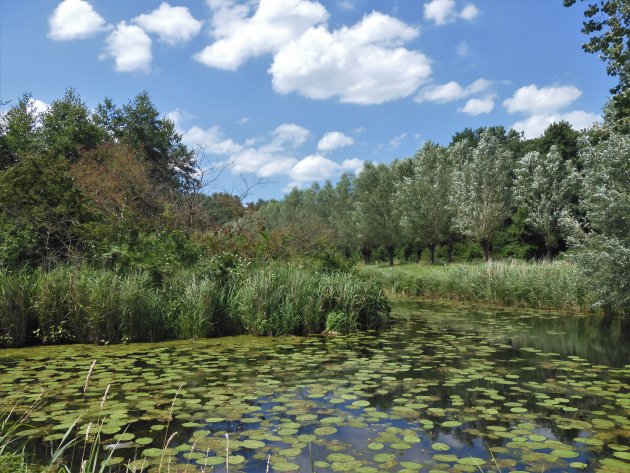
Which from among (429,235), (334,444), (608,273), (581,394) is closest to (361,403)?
(334,444)

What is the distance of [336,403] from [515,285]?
12.3 meters

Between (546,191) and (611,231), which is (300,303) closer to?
(611,231)

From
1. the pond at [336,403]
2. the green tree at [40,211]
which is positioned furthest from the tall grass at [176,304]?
the green tree at [40,211]

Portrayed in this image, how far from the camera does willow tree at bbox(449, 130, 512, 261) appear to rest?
2934 cm

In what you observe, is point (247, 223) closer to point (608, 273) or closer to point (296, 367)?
point (296, 367)

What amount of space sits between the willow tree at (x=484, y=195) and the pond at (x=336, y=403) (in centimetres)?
2022

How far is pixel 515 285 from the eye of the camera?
1588 cm

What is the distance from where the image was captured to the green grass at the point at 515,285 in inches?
572

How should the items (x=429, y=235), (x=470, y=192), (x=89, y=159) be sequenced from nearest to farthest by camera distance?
(x=89, y=159) < (x=470, y=192) < (x=429, y=235)

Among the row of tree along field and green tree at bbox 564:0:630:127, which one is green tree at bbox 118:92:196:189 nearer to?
the row of tree along field

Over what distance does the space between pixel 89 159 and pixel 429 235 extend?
22461 millimetres

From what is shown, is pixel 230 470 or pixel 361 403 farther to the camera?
pixel 361 403

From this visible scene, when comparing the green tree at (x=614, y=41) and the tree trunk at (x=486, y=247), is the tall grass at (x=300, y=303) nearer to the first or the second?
the green tree at (x=614, y=41)

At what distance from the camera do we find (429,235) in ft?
112
